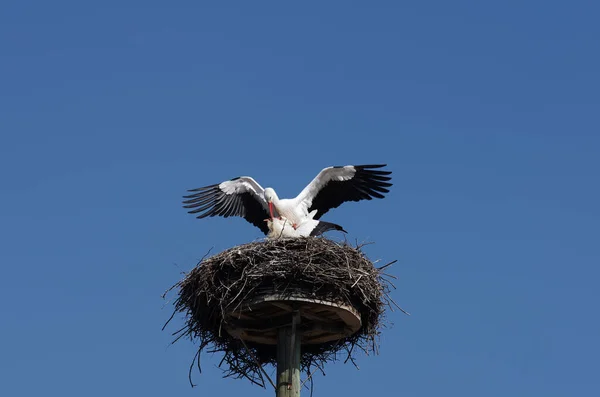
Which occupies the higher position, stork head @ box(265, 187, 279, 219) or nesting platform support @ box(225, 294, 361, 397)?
stork head @ box(265, 187, 279, 219)

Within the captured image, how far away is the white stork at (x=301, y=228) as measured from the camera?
15055mm

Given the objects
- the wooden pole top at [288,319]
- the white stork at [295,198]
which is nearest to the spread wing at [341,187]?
the white stork at [295,198]

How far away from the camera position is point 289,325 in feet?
43.0

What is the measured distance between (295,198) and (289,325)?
3.37m

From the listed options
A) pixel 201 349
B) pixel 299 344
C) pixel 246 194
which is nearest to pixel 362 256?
pixel 299 344

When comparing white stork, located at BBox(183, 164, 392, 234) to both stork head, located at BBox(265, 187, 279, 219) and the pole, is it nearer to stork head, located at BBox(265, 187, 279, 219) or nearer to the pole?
stork head, located at BBox(265, 187, 279, 219)

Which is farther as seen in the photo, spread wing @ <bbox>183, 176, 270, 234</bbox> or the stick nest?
spread wing @ <bbox>183, 176, 270, 234</bbox>

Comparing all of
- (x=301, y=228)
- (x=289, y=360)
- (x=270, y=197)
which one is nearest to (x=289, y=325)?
(x=289, y=360)

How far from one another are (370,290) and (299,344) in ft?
3.62

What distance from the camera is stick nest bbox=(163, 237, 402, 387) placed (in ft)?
41.9

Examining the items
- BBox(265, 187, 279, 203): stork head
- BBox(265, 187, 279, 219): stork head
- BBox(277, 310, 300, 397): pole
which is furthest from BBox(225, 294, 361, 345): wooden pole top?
BBox(265, 187, 279, 203): stork head

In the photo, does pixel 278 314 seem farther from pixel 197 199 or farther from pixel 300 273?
pixel 197 199

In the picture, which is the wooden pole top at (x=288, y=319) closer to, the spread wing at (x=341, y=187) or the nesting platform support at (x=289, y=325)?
the nesting platform support at (x=289, y=325)

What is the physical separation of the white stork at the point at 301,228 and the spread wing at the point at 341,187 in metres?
0.64
